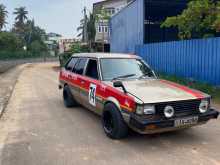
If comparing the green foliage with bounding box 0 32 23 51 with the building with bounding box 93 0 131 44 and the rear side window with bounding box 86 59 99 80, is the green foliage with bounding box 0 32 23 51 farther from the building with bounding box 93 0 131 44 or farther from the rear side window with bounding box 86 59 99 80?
the rear side window with bounding box 86 59 99 80

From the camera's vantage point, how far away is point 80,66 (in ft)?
24.6

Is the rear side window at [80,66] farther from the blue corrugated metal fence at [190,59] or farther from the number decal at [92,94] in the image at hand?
the blue corrugated metal fence at [190,59]

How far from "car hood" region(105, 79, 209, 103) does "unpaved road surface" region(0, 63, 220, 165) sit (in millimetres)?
858

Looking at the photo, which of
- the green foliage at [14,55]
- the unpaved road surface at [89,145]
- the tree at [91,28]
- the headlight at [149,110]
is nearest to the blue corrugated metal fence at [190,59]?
the unpaved road surface at [89,145]

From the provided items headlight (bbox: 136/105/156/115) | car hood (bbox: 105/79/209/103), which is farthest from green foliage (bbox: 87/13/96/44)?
headlight (bbox: 136/105/156/115)

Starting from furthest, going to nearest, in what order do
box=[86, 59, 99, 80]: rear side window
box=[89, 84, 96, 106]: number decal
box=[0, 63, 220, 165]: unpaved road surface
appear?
box=[86, 59, 99, 80]: rear side window → box=[89, 84, 96, 106]: number decal → box=[0, 63, 220, 165]: unpaved road surface

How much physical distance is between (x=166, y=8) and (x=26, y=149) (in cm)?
1830

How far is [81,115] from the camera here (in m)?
7.46

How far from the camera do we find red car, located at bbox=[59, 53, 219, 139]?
15.7 feet

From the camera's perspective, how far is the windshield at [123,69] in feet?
20.3

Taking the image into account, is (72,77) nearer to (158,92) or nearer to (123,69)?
(123,69)

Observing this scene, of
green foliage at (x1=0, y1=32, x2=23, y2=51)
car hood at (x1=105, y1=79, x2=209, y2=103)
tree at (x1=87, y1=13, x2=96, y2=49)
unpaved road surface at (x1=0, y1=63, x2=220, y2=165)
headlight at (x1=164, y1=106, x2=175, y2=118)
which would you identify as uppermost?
tree at (x1=87, y1=13, x2=96, y2=49)

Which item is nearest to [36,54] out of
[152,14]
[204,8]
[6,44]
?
[6,44]

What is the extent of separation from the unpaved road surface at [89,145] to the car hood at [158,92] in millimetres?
858
